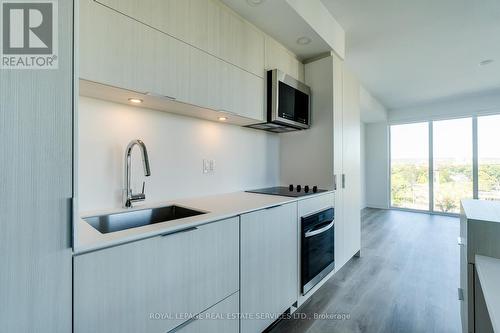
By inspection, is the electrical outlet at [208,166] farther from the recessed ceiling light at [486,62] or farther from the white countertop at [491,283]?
the recessed ceiling light at [486,62]

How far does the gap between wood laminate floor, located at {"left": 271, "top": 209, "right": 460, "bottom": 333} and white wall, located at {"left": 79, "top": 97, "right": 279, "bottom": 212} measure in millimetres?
1295

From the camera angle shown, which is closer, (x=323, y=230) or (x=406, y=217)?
(x=323, y=230)

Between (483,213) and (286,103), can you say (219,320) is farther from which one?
(286,103)

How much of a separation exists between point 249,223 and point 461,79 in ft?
16.0

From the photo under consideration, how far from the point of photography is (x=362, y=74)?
152 inches

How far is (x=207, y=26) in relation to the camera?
162 cm

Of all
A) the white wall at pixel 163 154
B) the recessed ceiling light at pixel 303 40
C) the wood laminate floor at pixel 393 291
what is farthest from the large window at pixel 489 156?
the white wall at pixel 163 154

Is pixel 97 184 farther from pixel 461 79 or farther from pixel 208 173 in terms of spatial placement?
pixel 461 79

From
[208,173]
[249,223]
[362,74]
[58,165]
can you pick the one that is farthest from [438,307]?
[362,74]

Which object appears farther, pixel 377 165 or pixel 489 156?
pixel 377 165

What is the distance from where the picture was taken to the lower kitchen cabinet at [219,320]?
3.88ft

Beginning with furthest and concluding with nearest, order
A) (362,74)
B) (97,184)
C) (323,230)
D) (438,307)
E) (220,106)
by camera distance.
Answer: (362,74)
(323,230)
(438,307)
(220,106)
(97,184)

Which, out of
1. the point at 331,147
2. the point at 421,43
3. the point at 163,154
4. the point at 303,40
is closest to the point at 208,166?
the point at 163,154

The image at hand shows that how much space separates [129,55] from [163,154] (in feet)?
2.42
